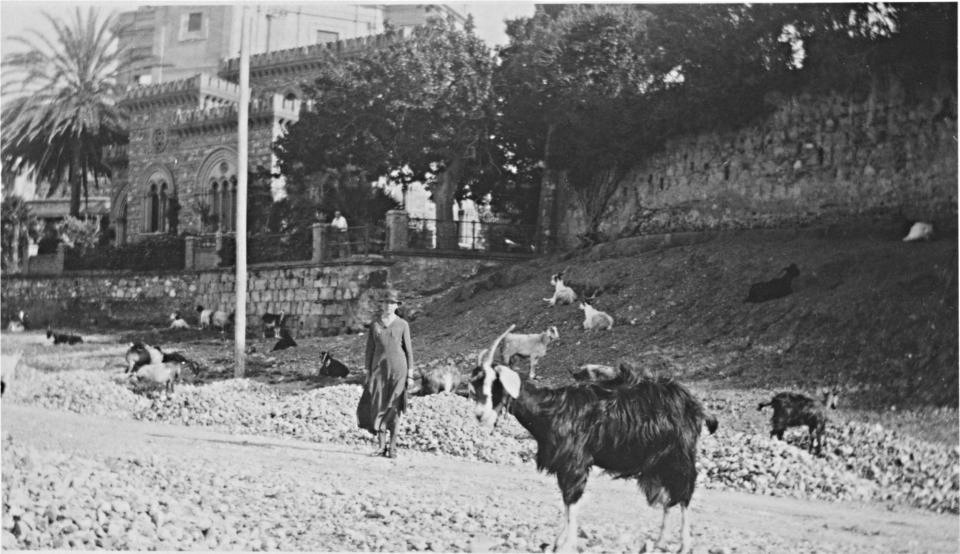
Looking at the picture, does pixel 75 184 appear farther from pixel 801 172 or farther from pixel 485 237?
pixel 801 172

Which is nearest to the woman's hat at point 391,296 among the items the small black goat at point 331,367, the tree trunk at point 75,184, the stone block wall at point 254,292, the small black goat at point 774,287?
the stone block wall at point 254,292

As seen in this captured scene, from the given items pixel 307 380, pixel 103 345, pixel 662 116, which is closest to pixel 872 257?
pixel 662 116

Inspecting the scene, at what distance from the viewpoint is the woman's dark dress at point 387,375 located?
571 centimetres

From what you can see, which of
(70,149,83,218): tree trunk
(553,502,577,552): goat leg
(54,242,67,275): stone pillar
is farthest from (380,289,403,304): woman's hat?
(70,149,83,218): tree trunk

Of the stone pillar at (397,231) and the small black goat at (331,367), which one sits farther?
the stone pillar at (397,231)

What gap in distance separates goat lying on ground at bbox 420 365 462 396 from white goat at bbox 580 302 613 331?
2.37ft

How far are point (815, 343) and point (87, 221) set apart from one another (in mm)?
4767

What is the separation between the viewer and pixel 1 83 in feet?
21.6

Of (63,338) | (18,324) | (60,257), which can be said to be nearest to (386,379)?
(63,338)

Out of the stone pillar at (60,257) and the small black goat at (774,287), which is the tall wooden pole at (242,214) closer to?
the stone pillar at (60,257)

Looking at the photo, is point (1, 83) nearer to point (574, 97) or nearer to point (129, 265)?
point (129, 265)

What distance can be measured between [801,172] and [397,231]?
230 centimetres

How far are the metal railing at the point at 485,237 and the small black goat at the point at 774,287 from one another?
4.39 feet

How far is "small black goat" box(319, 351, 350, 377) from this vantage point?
627 cm
